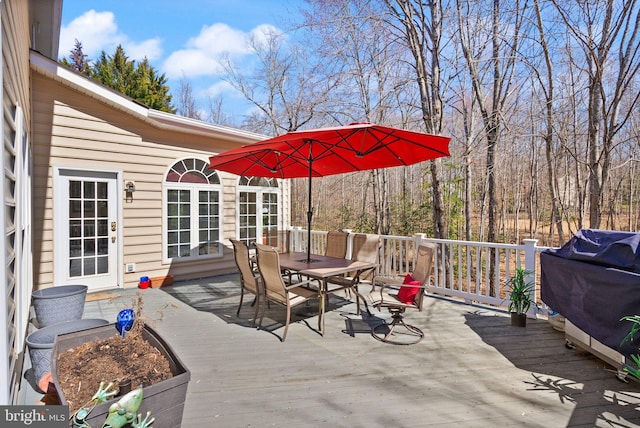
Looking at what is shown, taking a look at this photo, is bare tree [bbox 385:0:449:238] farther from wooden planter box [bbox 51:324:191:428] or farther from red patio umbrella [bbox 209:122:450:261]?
wooden planter box [bbox 51:324:191:428]

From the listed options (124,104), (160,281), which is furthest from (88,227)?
(124,104)

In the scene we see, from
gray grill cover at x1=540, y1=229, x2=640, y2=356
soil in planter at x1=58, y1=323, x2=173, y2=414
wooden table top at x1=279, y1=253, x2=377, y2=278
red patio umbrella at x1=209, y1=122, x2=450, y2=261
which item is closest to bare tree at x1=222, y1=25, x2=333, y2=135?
red patio umbrella at x1=209, y1=122, x2=450, y2=261

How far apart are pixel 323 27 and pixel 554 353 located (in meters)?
6.97

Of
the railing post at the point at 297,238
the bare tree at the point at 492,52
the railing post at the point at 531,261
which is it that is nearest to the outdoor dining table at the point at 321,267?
the railing post at the point at 531,261

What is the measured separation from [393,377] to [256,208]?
5.54m

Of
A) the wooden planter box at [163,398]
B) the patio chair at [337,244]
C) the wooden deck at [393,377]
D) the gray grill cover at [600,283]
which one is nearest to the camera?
the wooden planter box at [163,398]

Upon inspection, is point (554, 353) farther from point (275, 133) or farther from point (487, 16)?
point (275, 133)

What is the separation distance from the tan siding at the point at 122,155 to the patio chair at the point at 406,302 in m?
4.28

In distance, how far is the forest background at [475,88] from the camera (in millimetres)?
5109

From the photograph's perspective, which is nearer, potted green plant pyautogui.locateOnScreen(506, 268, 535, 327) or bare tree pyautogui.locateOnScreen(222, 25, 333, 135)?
potted green plant pyautogui.locateOnScreen(506, 268, 535, 327)

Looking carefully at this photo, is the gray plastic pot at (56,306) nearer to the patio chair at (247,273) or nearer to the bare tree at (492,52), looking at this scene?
the patio chair at (247,273)

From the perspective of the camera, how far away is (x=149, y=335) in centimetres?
214

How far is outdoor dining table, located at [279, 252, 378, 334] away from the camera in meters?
3.73

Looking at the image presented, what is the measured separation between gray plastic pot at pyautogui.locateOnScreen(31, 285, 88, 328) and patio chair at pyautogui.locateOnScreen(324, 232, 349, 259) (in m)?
3.35
